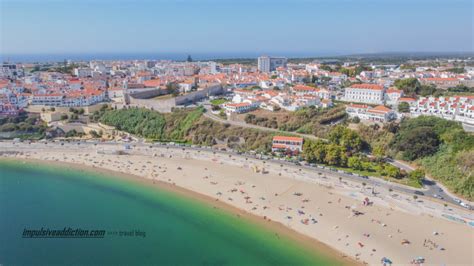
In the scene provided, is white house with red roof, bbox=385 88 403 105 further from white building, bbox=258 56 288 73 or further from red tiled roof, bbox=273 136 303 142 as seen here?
white building, bbox=258 56 288 73

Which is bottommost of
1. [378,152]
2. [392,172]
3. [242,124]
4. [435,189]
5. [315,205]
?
[315,205]

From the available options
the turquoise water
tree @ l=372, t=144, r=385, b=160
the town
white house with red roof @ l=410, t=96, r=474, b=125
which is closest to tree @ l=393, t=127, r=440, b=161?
tree @ l=372, t=144, r=385, b=160

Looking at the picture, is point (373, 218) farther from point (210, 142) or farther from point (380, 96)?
point (380, 96)

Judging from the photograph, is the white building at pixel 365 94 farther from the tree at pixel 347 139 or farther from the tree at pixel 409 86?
the tree at pixel 347 139

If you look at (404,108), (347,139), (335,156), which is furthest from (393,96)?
(335,156)

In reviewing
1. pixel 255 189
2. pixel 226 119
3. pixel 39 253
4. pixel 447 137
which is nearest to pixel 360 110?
pixel 447 137

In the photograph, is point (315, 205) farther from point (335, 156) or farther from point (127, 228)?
point (127, 228)
